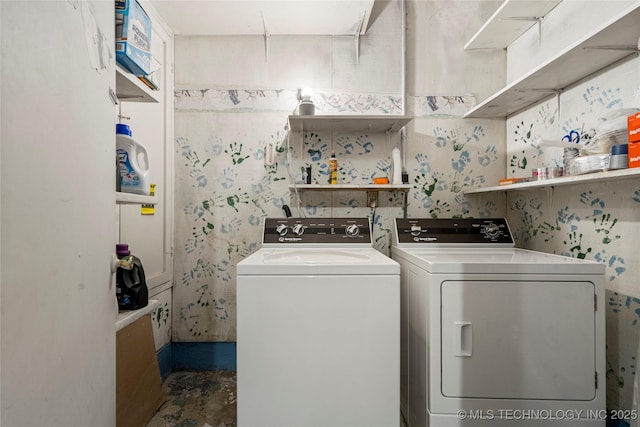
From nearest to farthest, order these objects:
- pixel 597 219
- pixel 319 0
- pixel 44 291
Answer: pixel 44 291 → pixel 597 219 → pixel 319 0

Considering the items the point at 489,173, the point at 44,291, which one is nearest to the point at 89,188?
the point at 44,291

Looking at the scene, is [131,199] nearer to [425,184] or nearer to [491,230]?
[425,184]

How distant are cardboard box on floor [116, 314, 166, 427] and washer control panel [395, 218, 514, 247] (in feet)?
5.27

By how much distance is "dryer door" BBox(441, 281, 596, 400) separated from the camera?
132cm

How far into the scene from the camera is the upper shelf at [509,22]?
1812 mm

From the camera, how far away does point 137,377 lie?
5.46 feet

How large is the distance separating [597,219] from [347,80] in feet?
5.71

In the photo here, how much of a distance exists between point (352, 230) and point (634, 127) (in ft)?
4.48

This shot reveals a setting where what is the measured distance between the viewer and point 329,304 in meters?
1.28

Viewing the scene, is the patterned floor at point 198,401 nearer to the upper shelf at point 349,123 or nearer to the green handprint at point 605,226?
the upper shelf at point 349,123

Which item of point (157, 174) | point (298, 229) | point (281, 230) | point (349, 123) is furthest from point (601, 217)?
point (157, 174)

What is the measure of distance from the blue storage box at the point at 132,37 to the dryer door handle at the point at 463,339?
1.66 metres

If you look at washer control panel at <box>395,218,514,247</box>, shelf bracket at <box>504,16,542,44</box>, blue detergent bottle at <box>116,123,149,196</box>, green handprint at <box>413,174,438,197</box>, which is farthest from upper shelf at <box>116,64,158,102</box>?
shelf bracket at <box>504,16,542,44</box>

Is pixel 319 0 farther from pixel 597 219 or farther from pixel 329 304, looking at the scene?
pixel 597 219
